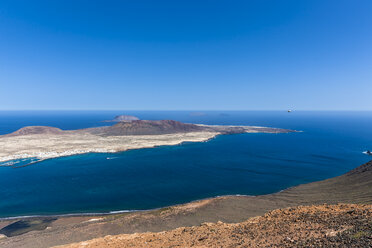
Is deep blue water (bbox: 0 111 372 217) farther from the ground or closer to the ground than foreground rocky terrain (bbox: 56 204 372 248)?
closer to the ground

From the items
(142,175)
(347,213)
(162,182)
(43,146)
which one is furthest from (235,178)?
(43,146)

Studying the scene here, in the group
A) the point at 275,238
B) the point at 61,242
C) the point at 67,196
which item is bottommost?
the point at 67,196

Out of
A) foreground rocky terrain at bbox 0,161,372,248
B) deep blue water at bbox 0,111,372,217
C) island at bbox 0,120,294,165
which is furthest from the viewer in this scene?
island at bbox 0,120,294,165

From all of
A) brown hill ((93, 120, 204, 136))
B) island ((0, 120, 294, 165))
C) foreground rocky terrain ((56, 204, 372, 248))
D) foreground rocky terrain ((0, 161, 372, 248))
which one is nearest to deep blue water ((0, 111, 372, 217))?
foreground rocky terrain ((0, 161, 372, 248))

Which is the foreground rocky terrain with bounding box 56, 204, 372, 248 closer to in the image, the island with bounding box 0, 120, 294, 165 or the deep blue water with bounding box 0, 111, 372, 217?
the deep blue water with bounding box 0, 111, 372, 217

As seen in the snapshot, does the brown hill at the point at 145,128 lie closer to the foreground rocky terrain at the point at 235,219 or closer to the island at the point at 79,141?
the island at the point at 79,141

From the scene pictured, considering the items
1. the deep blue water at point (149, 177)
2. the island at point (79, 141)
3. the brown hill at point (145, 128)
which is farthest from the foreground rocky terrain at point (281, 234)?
the brown hill at point (145, 128)

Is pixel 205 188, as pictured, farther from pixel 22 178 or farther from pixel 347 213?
pixel 22 178
